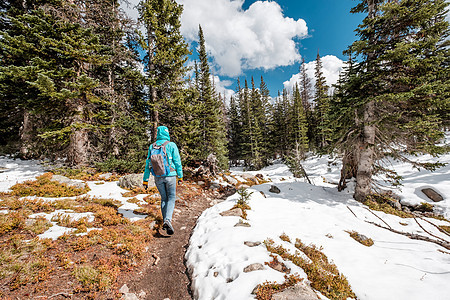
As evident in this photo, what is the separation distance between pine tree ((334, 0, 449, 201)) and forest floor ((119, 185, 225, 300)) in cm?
954

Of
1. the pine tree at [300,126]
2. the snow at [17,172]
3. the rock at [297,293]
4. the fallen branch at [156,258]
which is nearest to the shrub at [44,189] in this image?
the snow at [17,172]

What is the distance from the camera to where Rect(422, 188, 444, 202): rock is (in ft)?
26.5

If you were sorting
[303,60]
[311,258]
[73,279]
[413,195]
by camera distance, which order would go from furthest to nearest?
[303,60] < [413,195] < [311,258] < [73,279]

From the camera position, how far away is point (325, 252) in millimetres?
4246

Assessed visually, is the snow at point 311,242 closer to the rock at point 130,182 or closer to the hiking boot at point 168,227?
the rock at point 130,182

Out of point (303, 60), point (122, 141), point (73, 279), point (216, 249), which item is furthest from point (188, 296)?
point (303, 60)

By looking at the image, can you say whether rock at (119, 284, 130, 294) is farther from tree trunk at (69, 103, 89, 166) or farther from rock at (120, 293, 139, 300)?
tree trunk at (69, 103, 89, 166)

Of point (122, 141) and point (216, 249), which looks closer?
point (216, 249)

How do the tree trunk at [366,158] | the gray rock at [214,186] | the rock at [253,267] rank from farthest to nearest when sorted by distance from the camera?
the gray rock at [214,186] < the tree trunk at [366,158] < the rock at [253,267]

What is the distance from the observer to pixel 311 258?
3887 mm

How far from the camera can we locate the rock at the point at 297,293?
99.8 inches

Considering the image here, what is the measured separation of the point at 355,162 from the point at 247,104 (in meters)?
25.7

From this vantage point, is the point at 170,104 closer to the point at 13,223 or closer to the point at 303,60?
the point at 13,223

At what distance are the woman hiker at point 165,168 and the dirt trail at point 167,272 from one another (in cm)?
47
